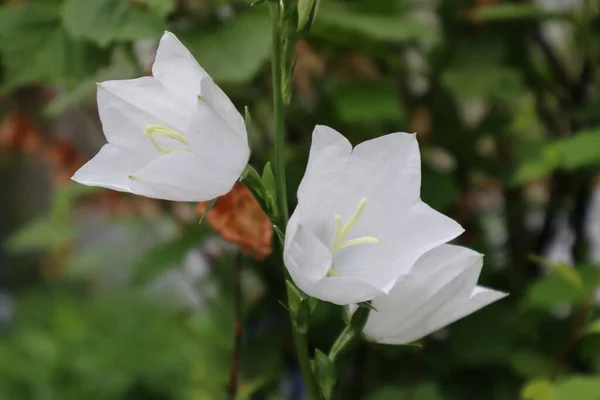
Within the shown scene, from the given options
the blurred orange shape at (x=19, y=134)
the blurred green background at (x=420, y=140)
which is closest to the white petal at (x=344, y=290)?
the blurred green background at (x=420, y=140)

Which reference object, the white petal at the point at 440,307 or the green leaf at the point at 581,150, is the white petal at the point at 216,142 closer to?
the white petal at the point at 440,307

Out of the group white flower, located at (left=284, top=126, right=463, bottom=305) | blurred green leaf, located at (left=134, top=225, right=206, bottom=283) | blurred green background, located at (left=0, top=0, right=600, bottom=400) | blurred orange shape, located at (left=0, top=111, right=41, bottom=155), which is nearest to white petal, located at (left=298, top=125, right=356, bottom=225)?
white flower, located at (left=284, top=126, right=463, bottom=305)

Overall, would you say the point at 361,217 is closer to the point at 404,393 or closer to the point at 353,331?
the point at 353,331

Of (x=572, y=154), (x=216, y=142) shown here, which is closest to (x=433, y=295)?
(x=216, y=142)

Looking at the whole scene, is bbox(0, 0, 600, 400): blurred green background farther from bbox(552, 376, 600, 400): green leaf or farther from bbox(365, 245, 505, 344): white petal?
bbox(365, 245, 505, 344): white petal

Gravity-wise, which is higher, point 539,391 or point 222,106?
point 222,106

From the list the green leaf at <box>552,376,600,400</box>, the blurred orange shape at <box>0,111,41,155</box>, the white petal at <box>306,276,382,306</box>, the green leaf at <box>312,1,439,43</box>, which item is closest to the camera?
the white petal at <box>306,276,382,306</box>

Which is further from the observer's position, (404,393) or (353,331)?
(404,393)
